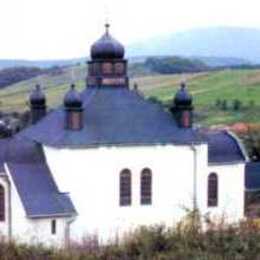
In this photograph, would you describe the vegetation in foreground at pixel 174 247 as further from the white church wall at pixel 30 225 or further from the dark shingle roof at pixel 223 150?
the dark shingle roof at pixel 223 150

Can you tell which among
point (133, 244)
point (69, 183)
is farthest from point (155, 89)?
point (133, 244)

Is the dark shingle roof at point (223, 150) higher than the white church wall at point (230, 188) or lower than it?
higher

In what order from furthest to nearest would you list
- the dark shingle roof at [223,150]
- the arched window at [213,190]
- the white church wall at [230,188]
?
1. the dark shingle roof at [223,150]
2. the white church wall at [230,188]
3. the arched window at [213,190]

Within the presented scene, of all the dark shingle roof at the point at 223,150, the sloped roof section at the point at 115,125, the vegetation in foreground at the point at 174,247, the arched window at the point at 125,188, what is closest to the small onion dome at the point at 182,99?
the sloped roof section at the point at 115,125

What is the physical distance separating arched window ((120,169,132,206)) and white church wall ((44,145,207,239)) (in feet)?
0.57

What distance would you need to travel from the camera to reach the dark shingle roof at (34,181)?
31.6 meters

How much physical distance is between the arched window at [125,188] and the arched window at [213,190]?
4.04 m

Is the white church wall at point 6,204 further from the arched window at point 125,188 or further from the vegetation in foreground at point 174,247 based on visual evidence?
the vegetation in foreground at point 174,247

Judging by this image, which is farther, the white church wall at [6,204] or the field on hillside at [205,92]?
the field on hillside at [205,92]

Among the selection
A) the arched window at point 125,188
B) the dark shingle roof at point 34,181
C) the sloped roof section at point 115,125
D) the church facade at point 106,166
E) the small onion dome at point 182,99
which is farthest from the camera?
the small onion dome at point 182,99

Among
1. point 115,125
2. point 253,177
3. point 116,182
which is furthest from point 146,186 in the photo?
point 253,177

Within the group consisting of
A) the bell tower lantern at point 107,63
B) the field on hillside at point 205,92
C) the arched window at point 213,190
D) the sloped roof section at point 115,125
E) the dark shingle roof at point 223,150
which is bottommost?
the arched window at point 213,190

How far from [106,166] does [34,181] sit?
2795 mm

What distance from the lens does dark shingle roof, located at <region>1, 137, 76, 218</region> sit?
104 ft
